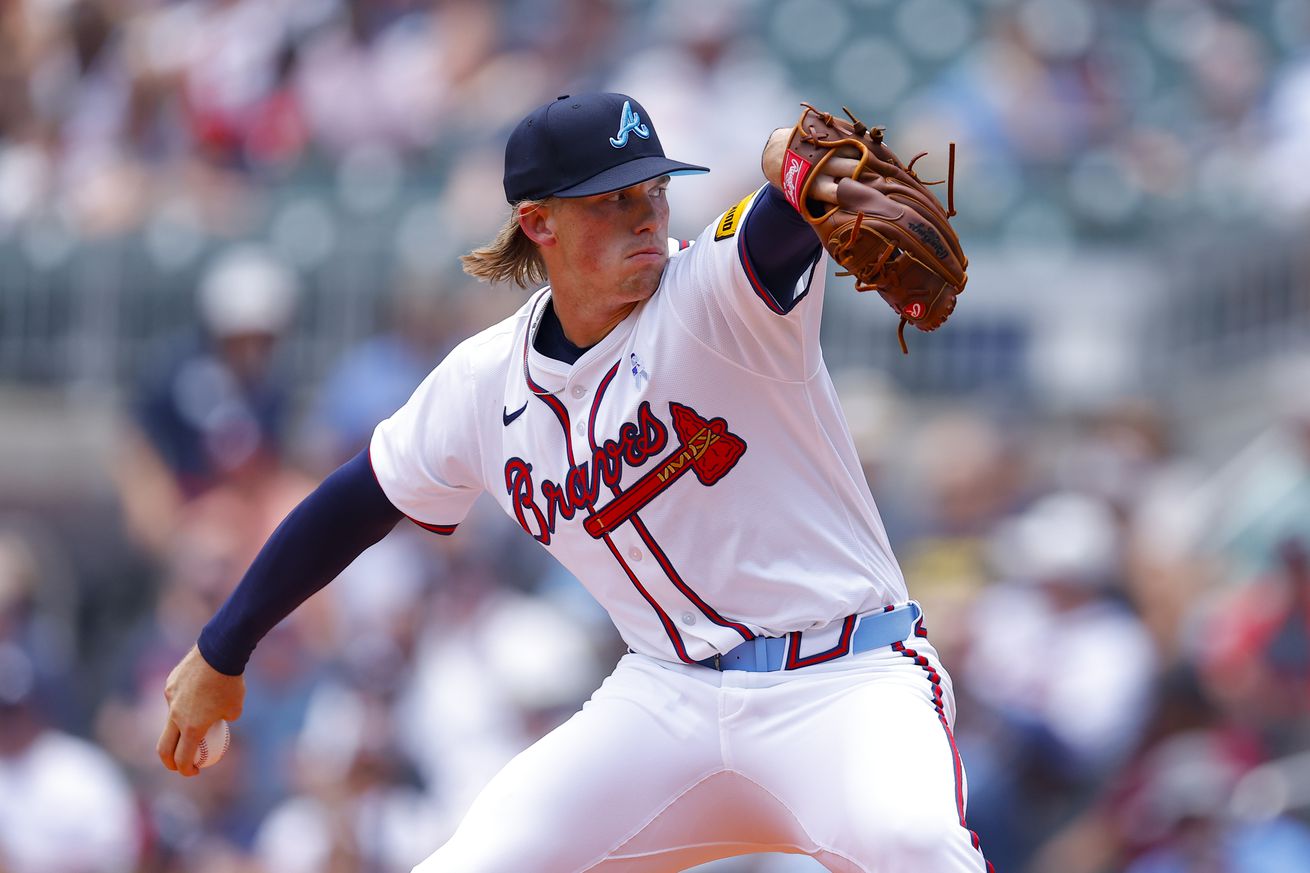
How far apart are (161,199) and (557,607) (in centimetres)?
339

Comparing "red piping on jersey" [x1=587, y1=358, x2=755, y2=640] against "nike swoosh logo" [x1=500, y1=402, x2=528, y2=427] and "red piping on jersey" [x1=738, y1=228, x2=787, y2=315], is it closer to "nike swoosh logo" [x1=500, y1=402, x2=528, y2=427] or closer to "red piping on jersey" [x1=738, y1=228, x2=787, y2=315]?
"nike swoosh logo" [x1=500, y1=402, x2=528, y2=427]

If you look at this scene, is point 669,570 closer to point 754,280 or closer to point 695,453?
point 695,453

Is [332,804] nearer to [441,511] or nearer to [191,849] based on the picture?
[191,849]

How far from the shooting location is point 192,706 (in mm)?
3713

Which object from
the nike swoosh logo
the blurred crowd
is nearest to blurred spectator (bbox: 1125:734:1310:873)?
the nike swoosh logo

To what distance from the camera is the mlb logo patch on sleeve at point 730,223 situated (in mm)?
3184

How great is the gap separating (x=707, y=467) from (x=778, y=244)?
1.48 ft

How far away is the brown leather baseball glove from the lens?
287 centimetres

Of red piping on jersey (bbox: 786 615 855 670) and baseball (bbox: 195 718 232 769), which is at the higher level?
red piping on jersey (bbox: 786 615 855 670)

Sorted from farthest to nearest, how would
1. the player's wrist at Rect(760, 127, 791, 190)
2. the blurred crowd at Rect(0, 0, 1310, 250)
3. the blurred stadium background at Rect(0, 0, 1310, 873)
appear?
the blurred crowd at Rect(0, 0, 1310, 250)
the blurred stadium background at Rect(0, 0, 1310, 873)
the player's wrist at Rect(760, 127, 791, 190)

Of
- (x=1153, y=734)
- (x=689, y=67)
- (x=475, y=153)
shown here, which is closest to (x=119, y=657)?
(x=475, y=153)

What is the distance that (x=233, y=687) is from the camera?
3738 mm

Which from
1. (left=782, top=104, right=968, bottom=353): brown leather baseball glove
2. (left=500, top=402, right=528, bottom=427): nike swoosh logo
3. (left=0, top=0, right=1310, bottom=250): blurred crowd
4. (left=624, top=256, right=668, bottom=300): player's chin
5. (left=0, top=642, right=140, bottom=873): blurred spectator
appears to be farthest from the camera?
(left=0, top=0, right=1310, bottom=250): blurred crowd

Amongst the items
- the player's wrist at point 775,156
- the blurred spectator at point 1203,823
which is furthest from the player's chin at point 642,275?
the blurred spectator at point 1203,823
